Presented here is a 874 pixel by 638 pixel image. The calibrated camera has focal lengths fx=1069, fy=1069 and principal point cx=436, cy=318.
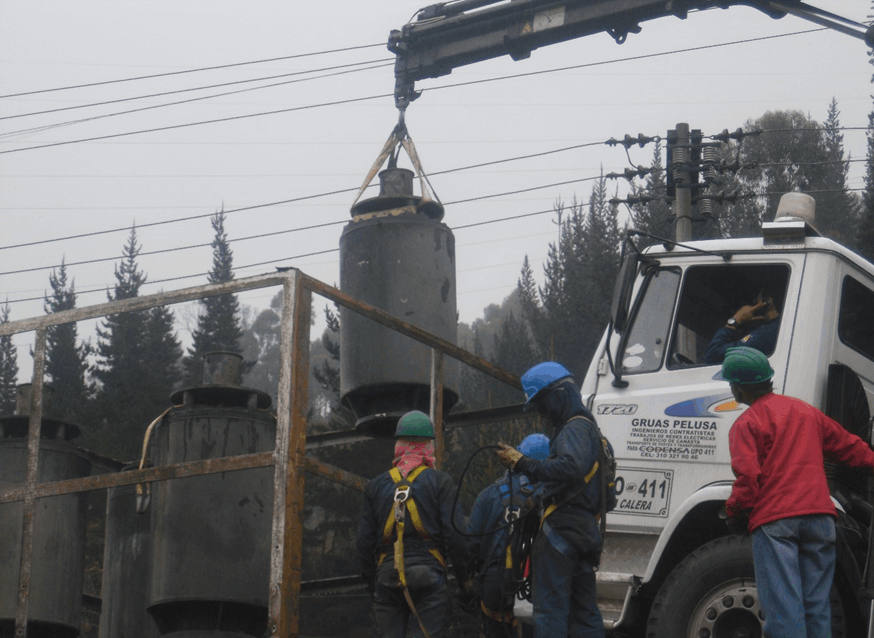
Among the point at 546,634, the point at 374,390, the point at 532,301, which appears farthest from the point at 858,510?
the point at 532,301

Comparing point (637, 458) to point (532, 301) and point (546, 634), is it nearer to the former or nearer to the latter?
point (546, 634)

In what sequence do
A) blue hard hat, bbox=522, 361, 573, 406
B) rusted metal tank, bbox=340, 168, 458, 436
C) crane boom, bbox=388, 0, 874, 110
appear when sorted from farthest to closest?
crane boom, bbox=388, 0, 874, 110, rusted metal tank, bbox=340, 168, 458, 436, blue hard hat, bbox=522, 361, 573, 406

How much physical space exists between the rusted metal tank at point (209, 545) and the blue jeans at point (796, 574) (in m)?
3.98

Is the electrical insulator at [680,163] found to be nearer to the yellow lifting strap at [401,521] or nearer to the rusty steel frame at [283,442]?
the rusty steel frame at [283,442]

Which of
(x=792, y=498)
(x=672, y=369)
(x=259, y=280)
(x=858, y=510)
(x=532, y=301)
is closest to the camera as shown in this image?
(x=792, y=498)

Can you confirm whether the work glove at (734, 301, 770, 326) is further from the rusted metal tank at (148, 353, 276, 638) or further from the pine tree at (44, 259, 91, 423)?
the pine tree at (44, 259, 91, 423)

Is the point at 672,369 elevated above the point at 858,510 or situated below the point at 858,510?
above

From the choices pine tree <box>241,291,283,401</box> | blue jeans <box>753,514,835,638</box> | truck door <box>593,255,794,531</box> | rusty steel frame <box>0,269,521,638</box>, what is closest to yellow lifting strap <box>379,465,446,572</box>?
rusty steel frame <box>0,269,521,638</box>

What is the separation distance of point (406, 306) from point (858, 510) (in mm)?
3903

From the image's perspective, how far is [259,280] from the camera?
7645mm

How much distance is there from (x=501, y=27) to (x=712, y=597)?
7.42m

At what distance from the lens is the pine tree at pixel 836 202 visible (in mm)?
63438

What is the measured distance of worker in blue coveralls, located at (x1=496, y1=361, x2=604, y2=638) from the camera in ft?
18.7

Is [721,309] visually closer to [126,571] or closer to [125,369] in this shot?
[126,571]
